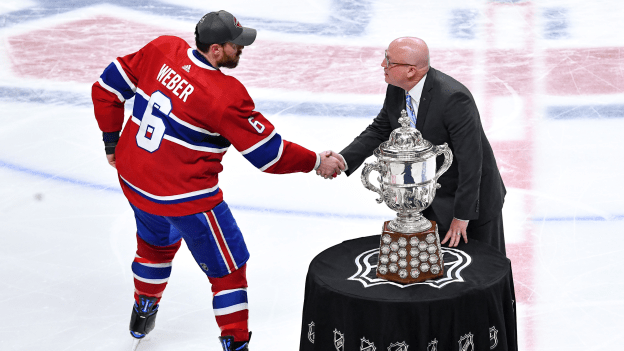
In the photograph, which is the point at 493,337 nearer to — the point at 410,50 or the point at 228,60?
the point at 410,50

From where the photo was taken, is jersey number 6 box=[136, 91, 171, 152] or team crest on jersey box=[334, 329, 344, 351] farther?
jersey number 6 box=[136, 91, 171, 152]

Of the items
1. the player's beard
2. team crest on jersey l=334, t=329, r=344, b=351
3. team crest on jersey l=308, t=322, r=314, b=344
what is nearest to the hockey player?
the player's beard

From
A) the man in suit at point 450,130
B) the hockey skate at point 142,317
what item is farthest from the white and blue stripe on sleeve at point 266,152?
the hockey skate at point 142,317

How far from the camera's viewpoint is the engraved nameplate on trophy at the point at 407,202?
101 inches

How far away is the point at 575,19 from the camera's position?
8.30m

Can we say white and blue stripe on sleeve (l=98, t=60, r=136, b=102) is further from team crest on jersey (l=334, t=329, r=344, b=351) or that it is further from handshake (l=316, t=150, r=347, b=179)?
team crest on jersey (l=334, t=329, r=344, b=351)

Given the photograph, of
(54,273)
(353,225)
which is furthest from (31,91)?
(353,225)

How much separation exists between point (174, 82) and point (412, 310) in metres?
1.23

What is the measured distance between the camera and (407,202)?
2607 mm

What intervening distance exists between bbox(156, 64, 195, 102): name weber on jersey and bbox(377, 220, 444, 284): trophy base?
35.7 inches

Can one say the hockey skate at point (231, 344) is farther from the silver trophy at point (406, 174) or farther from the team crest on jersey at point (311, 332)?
the silver trophy at point (406, 174)

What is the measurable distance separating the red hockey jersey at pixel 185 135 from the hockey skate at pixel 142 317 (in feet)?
1.86

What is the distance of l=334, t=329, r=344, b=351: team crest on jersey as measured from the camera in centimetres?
255

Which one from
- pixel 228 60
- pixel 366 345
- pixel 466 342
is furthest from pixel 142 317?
pixel 466 342
